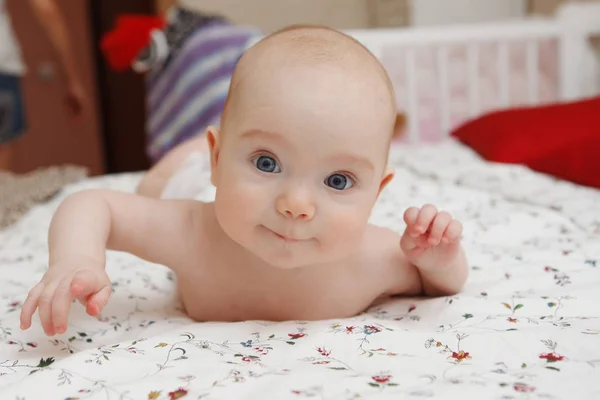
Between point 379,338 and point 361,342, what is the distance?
22mm

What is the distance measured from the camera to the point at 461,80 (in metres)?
2.44

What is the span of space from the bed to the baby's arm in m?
0.05

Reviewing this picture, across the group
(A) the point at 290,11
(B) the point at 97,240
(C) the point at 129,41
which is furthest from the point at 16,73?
(B) the point at 97,240

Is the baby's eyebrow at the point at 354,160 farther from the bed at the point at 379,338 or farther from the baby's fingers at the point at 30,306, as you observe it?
the baby's fingers at the point at 30,306

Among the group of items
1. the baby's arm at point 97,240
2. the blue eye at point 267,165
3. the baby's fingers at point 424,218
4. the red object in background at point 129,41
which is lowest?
the baby's arm at point 97,240

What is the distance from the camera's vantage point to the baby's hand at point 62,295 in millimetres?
622

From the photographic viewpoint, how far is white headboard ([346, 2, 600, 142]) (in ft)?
7.06

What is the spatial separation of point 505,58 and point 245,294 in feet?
5.37

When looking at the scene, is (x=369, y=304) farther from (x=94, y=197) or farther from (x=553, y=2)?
(x=553, y=2)

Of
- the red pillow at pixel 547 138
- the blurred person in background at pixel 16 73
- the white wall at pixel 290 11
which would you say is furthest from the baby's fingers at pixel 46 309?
the white wall at pixel 290 11

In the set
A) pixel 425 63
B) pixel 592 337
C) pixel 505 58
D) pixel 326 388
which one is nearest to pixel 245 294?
pixel 326 388

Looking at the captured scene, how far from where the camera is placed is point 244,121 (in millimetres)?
683

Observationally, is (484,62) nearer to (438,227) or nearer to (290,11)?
(290,11)

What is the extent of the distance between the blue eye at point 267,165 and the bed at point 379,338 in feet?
0.58
